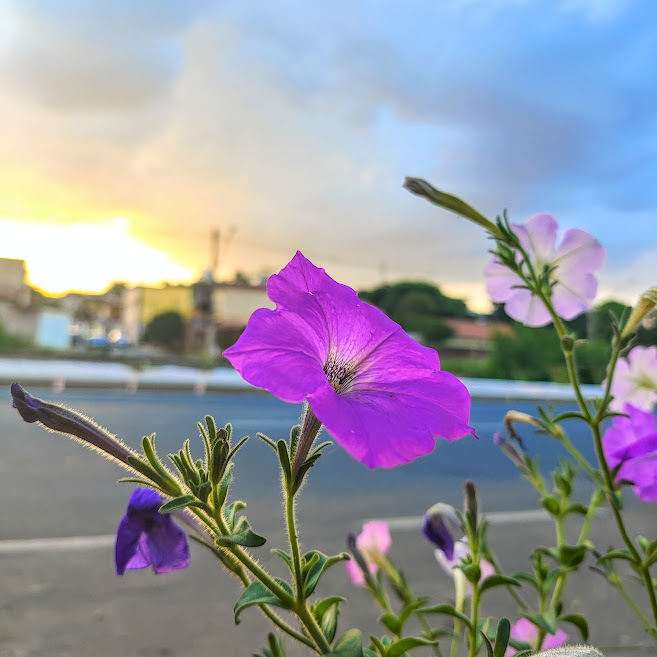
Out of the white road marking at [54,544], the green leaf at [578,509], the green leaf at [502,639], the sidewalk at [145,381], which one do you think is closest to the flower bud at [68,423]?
the green leaf at [502,639]

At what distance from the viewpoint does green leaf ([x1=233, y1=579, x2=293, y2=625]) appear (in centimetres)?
34

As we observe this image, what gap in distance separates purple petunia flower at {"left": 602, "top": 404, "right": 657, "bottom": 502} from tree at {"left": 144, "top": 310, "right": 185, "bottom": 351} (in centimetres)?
2608

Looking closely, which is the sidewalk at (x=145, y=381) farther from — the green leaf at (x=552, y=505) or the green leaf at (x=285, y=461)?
the green leaf at (x=285, y=461)

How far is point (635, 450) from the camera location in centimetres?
55

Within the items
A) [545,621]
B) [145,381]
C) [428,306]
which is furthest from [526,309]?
[428,306]

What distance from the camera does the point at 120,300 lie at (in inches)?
1619

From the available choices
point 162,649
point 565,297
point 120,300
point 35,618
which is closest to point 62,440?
point 35,618

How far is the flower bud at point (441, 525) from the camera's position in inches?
22.8

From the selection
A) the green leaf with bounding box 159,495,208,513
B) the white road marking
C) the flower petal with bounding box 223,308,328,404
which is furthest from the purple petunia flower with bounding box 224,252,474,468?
the white road marking

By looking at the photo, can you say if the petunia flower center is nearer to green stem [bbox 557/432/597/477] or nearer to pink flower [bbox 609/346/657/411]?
green stem [bbox 557/432/597/477]

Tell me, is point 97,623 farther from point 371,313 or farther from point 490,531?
point 371,313

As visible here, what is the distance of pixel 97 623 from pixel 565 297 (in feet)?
7.80

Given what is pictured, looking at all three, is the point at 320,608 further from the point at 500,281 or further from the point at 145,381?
the point at 145,381

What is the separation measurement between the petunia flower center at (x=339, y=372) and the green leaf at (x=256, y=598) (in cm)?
12
